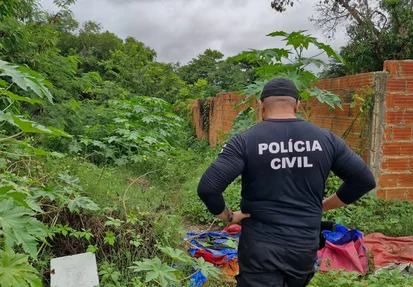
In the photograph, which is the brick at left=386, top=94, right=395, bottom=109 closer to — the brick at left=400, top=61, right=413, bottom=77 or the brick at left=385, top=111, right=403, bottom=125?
the brick at left=385, top=111, right=403, bottom=125

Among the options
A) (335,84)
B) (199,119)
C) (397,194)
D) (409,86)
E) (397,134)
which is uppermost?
(199,119)

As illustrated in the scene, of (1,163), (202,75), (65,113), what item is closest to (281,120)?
(1,163)

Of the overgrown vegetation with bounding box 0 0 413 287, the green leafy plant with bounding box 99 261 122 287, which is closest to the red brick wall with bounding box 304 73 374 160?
the overgrown vegetation with bounding box 0 0 413 287

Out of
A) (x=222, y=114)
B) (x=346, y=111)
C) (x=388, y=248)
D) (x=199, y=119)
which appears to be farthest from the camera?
(x=199, y=119)

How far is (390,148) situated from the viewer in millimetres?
3658

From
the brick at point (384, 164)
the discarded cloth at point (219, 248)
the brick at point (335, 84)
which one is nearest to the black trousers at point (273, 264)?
the discarded cloth at point (219, 248)

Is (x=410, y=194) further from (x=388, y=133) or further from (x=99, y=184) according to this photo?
(x=99, y=184)

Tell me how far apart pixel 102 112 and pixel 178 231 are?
16.8 feet

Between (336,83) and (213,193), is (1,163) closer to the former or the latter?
(213,193)

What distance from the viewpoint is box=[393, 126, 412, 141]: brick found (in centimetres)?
365

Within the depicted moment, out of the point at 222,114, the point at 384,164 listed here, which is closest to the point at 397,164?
the point at 384,164

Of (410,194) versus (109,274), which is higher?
(410,194)

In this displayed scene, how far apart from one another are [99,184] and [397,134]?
3.19 meters

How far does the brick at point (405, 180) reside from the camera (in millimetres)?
3740
